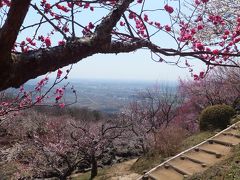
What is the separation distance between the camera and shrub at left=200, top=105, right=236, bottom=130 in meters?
17.9

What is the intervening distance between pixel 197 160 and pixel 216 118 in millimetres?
5907

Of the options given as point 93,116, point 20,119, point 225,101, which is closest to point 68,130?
point 20,119

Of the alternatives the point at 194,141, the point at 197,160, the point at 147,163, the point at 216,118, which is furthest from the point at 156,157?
the point at 197,160

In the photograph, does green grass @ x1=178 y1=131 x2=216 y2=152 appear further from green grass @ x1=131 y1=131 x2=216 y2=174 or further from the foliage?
the foliage

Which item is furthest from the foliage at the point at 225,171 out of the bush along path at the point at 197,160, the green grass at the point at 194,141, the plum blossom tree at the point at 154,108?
the plum blossom tree at the point at 154,108

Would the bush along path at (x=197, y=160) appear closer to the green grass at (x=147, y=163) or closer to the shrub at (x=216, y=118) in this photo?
the green grass at (x=147, y=163)

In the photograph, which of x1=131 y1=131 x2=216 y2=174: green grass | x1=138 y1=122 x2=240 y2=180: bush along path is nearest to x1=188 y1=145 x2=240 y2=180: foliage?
x1=138 y1=122 x2=240 y2=180: bush along path

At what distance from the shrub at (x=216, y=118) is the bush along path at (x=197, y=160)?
10.8 ft

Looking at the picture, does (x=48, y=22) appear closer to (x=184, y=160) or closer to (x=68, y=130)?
(x=184, y=160)

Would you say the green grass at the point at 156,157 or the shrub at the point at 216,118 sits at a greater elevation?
the shrub at the point at 216,118

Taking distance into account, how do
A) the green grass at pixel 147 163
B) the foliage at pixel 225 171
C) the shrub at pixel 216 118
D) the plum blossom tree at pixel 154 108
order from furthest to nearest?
the plum blossom tree at pixel 154 108
the shrub at pixel 216 118
the green grass at pixel 147 163
the foliage at pixel 225 171

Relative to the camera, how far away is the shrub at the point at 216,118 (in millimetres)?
17875

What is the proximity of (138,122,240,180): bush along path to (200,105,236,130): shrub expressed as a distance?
3.30m

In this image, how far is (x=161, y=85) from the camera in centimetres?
3319
